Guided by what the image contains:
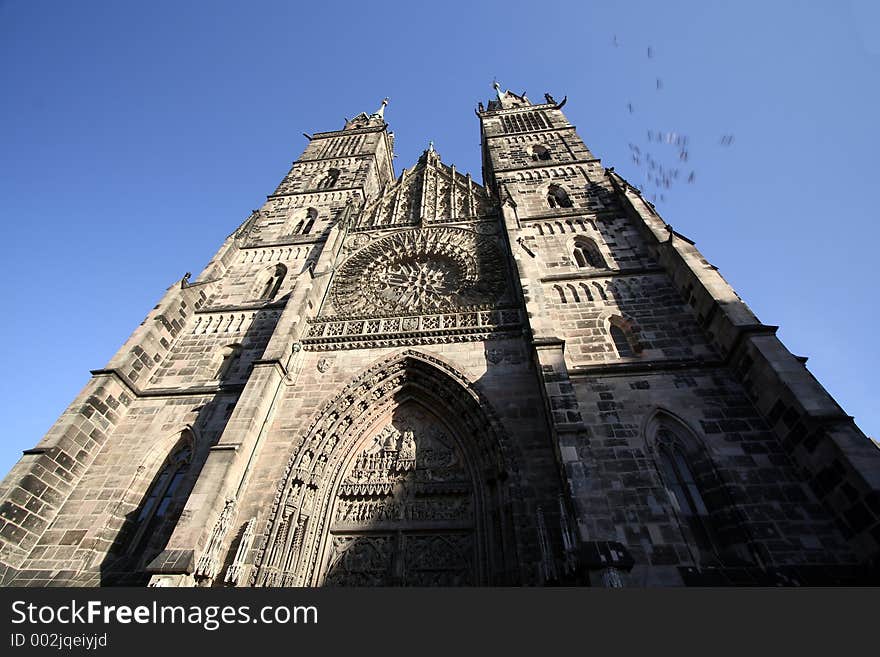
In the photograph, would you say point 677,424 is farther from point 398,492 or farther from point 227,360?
point 227,360

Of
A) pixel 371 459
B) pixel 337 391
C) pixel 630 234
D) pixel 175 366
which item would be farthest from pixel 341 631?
pixel 630 234

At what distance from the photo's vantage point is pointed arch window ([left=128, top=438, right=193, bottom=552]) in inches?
302

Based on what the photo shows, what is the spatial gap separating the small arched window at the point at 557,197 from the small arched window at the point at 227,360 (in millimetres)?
11329

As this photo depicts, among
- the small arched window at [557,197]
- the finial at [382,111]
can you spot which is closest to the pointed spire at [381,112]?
the finial at [382,111]

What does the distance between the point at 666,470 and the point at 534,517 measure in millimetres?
2504

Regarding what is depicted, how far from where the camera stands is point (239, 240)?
14.6 metres

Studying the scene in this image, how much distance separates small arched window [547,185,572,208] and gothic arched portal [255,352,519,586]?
27.9 ft

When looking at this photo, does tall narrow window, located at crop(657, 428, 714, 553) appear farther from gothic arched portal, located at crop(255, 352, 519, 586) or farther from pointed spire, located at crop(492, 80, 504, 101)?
pointed spire, located at crop(492, 80, 504, 101)

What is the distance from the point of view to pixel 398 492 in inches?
315

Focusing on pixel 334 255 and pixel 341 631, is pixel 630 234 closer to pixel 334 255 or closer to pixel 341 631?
pixel 334 255

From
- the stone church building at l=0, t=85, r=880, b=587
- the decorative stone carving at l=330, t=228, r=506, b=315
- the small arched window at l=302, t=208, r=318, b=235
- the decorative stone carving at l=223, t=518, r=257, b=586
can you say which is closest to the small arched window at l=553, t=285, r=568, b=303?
the stone church building at l=0, t=85, r=880, b=587

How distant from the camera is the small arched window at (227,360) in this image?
1024 centimetres

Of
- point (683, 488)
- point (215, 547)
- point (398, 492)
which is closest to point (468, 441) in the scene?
point (398, 492)

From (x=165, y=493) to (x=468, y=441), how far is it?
20.8ft
